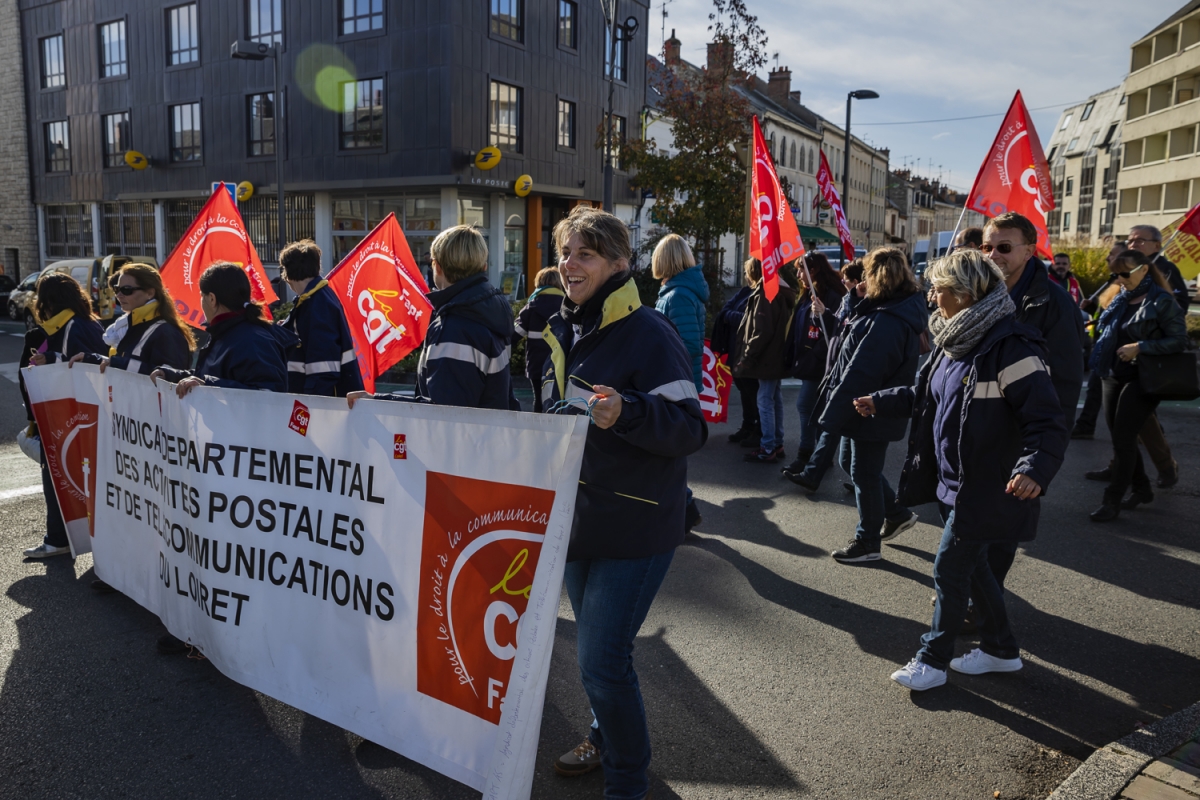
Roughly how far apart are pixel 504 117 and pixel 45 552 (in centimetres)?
2227

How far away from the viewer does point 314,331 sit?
503 cm

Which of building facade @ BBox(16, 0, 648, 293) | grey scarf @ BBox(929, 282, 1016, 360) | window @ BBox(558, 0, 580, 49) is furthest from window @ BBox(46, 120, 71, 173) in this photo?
grey scarf @ BBox(929, 282, 1016, 360)

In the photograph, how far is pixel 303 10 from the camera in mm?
25516

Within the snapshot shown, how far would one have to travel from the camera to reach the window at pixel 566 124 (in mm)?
27562

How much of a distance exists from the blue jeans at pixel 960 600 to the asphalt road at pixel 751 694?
163 millimetres

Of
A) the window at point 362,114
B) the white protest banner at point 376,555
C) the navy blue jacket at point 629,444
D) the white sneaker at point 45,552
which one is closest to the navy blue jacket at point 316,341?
the white protest banner at point 376,555

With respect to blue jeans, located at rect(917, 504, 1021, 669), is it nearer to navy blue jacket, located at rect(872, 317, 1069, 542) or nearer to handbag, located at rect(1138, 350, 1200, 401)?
navy blue jacket, located at rect(872, 317, 1069, 542)

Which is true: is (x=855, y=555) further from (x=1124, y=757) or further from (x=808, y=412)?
(x=808, y=412)

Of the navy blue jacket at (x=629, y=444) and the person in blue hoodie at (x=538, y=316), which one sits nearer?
the navy blue jacket at (x=629, y=444)

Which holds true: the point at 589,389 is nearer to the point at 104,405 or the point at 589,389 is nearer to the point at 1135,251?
the point at 104,405

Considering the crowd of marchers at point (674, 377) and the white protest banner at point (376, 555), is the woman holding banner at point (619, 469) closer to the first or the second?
the crowd of marchers at point (674, 377)

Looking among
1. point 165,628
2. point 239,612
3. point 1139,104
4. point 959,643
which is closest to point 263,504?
point 239,612

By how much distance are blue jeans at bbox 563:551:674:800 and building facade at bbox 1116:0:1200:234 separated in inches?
2433

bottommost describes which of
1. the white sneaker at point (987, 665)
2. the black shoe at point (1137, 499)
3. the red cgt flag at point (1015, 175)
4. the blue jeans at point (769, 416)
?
the white sneaker at point (987, 665)
